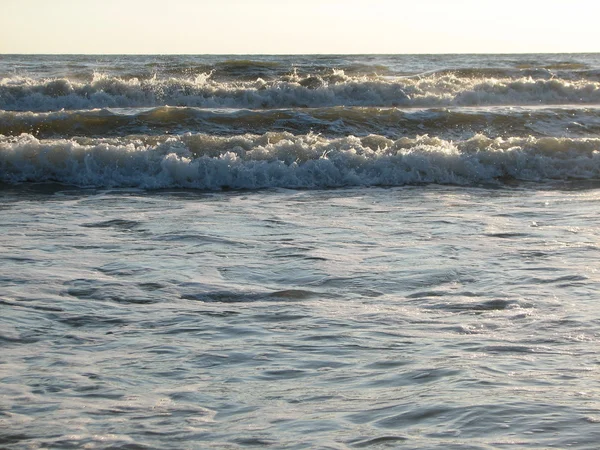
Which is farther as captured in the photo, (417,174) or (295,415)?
(417,174)

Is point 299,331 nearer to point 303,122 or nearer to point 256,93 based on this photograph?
point 303,122

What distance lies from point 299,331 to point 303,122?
1177 centimetres

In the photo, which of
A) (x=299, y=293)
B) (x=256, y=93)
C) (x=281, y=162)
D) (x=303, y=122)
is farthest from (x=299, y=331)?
(x=256, y=93)

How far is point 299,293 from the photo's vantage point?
18.7 feet

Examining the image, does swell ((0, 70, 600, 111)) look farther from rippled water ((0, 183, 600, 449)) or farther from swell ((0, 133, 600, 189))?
rippled water ((0, 183, 600, 449))

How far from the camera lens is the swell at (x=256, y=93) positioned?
2030 cm

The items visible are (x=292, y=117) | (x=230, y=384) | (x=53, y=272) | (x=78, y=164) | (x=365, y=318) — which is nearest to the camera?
(x=230, y=384)

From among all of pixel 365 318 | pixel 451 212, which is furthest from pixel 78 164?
pixel 365 318

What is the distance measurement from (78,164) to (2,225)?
157 inches

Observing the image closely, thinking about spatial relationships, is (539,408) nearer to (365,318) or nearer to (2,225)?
(365,318)

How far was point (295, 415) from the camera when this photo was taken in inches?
144

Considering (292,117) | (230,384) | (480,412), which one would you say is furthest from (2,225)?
(292,117)

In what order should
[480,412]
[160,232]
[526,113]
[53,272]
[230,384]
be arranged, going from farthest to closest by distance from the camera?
[526,113] → [160,232] → [53,272] → [230,384] → [480,412]

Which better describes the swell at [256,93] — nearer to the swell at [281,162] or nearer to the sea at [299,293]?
the swell at [281,162]
